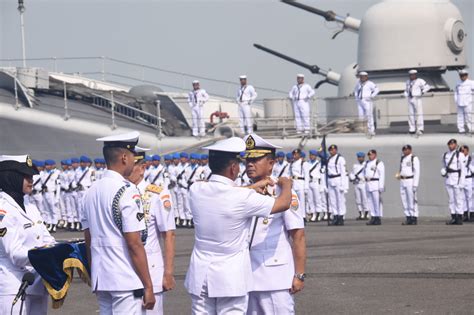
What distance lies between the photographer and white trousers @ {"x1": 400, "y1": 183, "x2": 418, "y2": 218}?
2166cm

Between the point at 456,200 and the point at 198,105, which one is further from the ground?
the point at 198,105

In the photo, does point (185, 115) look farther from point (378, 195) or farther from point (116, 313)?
point (116, 313)

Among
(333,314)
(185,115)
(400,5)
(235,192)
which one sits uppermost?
(400,5)

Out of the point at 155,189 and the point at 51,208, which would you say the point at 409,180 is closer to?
the point at 51,208

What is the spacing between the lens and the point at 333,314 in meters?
10.2

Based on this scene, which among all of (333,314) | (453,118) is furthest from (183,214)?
(333,314)

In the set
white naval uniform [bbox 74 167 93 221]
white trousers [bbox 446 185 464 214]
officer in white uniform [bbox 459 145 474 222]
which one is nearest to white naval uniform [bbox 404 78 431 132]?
officer in white uniform [bbox 459 145 474 222]

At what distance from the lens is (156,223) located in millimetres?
7875

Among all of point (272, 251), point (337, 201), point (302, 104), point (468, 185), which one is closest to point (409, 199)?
point (468, 185)

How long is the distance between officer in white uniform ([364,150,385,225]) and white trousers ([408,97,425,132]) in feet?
7.82

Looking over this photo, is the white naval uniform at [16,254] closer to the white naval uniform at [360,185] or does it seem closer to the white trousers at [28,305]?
the white trousers at [28,305]

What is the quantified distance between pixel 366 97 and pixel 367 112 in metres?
0.77

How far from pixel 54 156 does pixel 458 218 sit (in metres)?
11.6

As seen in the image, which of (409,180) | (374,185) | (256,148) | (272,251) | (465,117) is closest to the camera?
(256,148)
